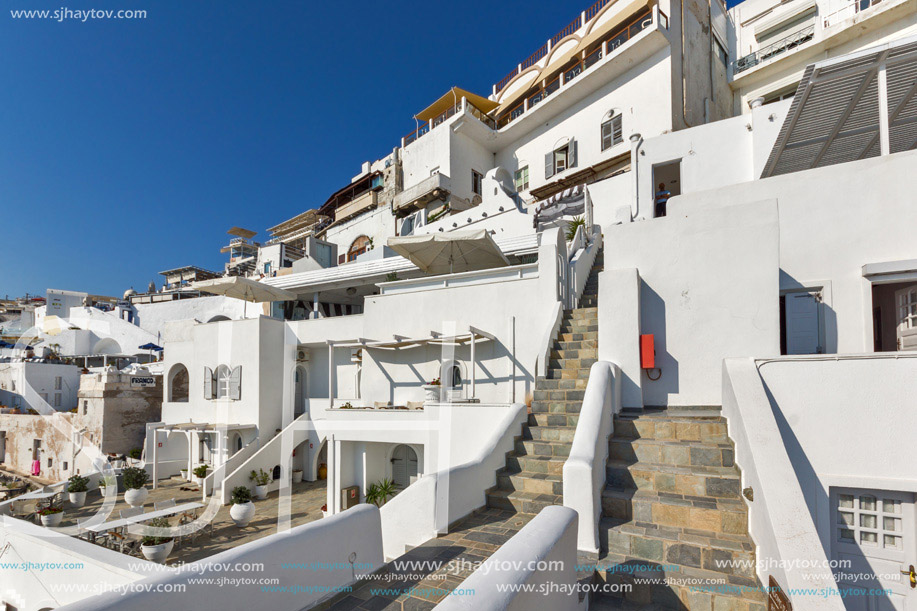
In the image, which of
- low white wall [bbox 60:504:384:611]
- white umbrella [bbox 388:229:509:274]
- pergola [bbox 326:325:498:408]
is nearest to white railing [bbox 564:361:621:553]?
low white wall [bbox 60:504:384:611]

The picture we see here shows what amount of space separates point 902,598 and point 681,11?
20.1 m

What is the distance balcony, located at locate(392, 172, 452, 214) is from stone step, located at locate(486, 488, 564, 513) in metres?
→ 20.5

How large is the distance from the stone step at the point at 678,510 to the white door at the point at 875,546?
1.68 metres

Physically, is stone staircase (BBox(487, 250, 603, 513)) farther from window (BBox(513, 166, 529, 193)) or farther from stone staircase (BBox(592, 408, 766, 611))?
window (BBox(513, 166, 529, 193))

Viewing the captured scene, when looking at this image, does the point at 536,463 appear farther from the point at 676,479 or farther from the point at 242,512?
the point at 242,512

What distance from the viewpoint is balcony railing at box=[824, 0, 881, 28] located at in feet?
49.4

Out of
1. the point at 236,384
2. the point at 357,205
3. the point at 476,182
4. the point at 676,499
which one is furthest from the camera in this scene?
the point at 357,205

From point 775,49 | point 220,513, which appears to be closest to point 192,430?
point 220,513

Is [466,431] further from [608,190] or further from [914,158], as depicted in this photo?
[608,190]

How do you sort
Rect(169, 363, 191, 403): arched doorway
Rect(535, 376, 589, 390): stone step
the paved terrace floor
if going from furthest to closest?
Rect(169, 363, 191, 403): arched doorway → the paved terrace floor → Rect(535, 376, 589, 390): stone step

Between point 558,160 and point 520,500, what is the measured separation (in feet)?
63.0

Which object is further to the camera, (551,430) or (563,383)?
(563,383)

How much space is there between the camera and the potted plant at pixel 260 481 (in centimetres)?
1373

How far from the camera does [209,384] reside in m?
16.8
